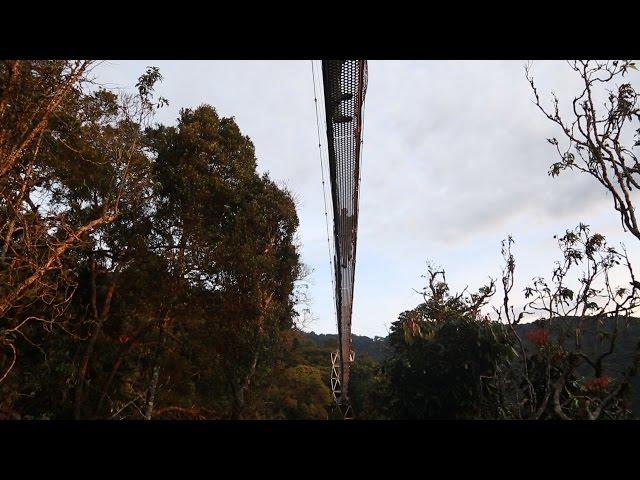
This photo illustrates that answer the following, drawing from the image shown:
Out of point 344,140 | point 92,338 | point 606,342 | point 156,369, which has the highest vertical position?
point 344,140

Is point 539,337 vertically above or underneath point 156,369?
above

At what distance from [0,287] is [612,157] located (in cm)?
789

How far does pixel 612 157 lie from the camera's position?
217 inches

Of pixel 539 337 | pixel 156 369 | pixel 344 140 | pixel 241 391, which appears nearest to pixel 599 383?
pixel 539 337

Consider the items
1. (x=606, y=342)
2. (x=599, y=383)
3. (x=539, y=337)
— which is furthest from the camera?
(x=606, y=342)

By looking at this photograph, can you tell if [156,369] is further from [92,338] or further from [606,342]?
[606,342]

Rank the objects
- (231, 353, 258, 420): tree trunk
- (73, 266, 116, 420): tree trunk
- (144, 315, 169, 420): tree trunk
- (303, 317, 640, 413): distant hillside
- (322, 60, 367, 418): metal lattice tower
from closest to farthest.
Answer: (322, 60, 367, 418): metal lattice tower → (303, 317, 640, 413): distant hillside → (73, 266, 116, 420): tree trunk → (144, 315, 169, 420): tree trunk → (231, 353, 258, 420): tree trunk

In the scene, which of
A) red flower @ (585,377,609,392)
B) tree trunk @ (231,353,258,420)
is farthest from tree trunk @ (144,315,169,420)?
red flower @ (585,377,609,392)

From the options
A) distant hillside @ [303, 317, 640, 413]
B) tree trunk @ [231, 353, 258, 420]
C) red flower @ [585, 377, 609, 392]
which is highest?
distant hillside @ [303, 317, 640, 413]

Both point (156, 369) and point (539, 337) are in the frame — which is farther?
point (156, 369)

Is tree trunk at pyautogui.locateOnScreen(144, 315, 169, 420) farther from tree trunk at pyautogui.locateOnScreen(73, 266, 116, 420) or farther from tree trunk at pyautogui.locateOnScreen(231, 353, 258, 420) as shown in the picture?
tree trunk at pyautogui.locateOnScreen(231, 353, 258, 420)

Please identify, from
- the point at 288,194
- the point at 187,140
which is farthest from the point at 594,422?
the point at 288,194

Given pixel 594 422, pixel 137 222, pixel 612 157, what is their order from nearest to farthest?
pixel 594 422, pixel 612 157, pixel 137 222
